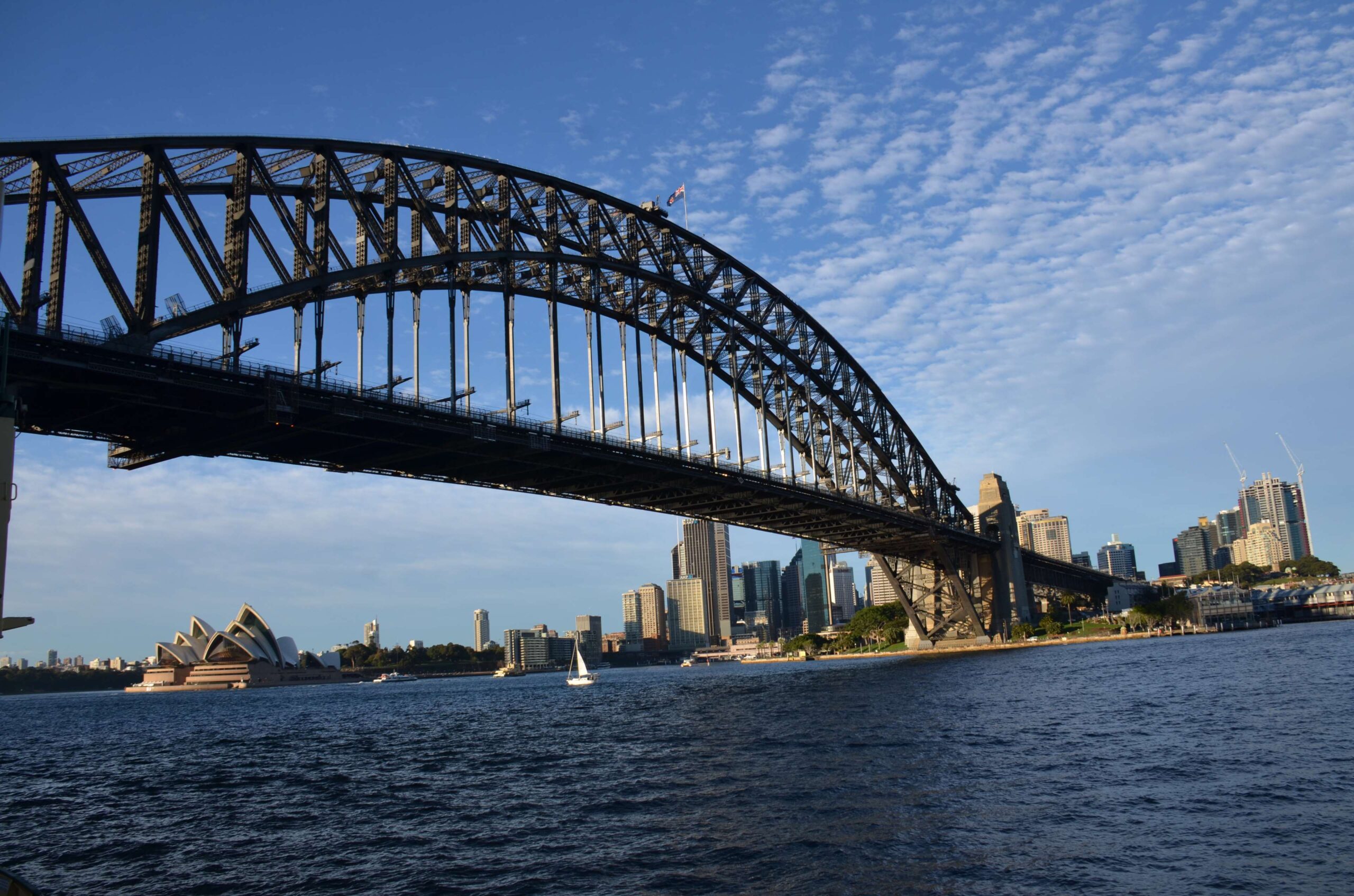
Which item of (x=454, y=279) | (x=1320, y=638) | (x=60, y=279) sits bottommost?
(x=1320, y=638)

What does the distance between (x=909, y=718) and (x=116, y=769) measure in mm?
36124

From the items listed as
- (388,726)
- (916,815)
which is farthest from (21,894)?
(388,726)

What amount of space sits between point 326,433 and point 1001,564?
344ft

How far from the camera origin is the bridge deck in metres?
42.9

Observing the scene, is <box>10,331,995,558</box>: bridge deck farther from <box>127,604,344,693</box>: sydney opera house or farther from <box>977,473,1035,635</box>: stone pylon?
<box>127,604,344,693</box>: sydney opera house

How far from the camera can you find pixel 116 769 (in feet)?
150

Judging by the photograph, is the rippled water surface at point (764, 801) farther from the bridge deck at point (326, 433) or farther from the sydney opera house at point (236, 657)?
the sydney opera house at point (236, 657)

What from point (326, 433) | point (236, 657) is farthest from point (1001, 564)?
point (236, 657)

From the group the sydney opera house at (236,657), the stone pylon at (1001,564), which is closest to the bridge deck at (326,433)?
the stone pylon at (1001,564)

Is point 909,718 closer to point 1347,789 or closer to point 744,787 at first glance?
point 744,787

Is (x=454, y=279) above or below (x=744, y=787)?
above

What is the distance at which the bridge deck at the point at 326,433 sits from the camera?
4294cm

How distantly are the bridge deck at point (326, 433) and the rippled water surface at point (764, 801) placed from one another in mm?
15877

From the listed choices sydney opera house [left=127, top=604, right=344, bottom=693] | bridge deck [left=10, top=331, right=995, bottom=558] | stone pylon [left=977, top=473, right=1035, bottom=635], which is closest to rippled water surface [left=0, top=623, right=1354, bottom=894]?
bridge deck [left=10, top=331, right=995, bottom=558]
